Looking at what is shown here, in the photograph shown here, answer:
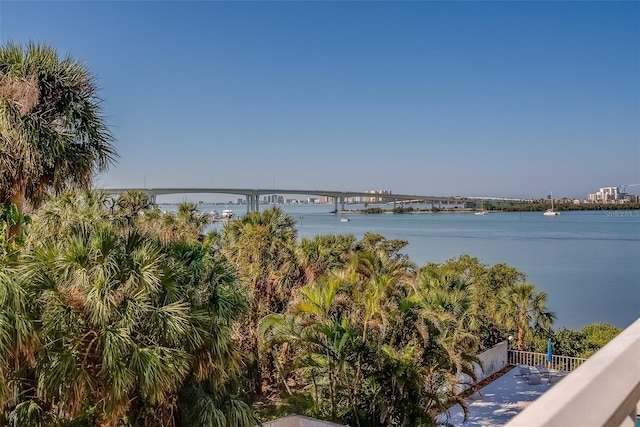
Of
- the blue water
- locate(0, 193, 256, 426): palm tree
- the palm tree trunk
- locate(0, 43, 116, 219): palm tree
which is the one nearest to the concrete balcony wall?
the blue water

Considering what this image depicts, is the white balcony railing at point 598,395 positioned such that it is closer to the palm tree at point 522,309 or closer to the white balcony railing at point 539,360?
the white balcony railing at point 539,360

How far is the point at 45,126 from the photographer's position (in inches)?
248

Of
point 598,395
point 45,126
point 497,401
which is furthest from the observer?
point 497,401

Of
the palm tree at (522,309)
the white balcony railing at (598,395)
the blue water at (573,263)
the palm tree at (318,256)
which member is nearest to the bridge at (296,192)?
the blue water at (573,263)

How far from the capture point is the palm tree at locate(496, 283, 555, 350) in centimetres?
1598

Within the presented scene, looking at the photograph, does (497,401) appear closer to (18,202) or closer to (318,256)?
(318,256)

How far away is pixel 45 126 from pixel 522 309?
15088mm

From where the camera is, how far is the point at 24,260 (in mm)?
5207

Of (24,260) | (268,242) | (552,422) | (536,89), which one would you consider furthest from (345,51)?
(552,422)

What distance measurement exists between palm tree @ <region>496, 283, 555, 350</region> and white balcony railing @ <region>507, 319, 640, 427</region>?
16.7 meters

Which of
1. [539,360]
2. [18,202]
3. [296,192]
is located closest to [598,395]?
[18,202]

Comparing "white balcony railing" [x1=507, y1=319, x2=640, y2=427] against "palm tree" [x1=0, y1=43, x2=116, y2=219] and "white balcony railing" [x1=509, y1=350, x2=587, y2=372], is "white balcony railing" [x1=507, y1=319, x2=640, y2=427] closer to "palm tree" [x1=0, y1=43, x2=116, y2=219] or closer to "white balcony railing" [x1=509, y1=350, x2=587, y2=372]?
"palm tree" [x1=0, y1=43, x2=116, y2=219]

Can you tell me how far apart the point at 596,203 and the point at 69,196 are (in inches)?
3218

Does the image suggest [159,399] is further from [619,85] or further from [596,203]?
[596,203]
